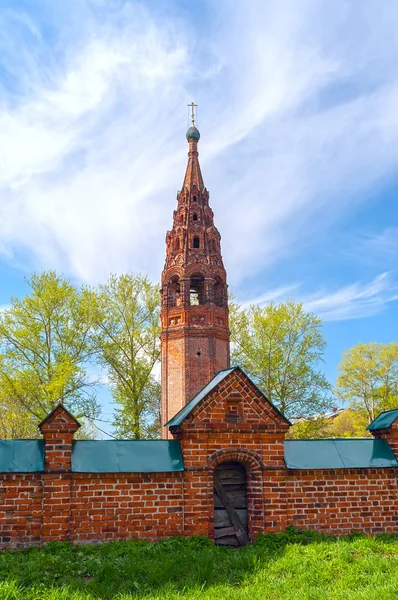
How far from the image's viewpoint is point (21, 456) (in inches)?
372

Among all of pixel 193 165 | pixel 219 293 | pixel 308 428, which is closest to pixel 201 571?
pixel 219 293

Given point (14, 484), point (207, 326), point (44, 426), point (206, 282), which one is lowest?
point (14, 484)

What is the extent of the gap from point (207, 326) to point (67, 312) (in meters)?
6.52

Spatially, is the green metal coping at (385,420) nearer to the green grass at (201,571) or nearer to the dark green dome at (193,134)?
the green grass at (201,571)

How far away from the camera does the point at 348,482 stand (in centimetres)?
→ 1068

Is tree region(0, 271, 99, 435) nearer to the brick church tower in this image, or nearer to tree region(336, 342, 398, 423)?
the brick church tower

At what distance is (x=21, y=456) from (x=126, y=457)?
1937mm

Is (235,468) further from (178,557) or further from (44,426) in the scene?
(44,426)

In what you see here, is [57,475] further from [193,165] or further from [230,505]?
[193,165]

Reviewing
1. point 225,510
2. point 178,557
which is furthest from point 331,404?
point 178,557

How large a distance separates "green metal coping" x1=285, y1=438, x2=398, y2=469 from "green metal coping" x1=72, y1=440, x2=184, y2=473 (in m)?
2.44

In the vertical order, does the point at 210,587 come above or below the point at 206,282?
below

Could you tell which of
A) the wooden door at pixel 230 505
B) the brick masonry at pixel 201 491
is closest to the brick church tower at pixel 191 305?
the wooden door at pixel 230 505

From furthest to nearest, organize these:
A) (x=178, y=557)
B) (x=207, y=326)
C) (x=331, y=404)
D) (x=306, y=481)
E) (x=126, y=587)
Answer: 1. (x=331, y=404)
2. (x=207, y=326)
3. (x=306, y=481)
4. (x=178, y=557)
5. (x=126, y=587)
